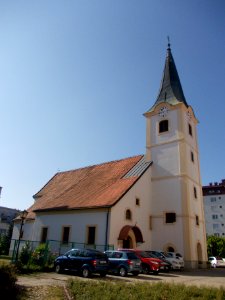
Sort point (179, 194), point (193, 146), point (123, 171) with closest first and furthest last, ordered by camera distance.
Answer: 1. point (179, 194)
2. point (123, 171)
3. point (193, 146)

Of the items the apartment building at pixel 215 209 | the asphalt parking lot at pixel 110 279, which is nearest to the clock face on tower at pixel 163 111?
the asphalt parking lot at pixel 110 279

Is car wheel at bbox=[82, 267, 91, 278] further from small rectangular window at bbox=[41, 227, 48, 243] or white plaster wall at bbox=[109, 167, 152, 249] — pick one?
small rectangular window at bbox=[41, 227, 48, 243]

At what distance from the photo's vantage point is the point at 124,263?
18.3 m

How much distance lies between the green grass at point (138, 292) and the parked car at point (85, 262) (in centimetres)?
458

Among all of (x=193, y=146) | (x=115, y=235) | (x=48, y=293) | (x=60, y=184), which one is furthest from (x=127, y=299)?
(x=60, y=184)

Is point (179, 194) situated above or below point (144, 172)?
below

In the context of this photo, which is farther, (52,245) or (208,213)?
(208,213)

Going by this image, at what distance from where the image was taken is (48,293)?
11.1 m

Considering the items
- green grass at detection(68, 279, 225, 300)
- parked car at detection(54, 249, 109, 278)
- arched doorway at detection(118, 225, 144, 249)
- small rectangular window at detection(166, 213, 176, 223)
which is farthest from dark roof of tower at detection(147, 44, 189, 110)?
green grass at detection(68, 279, 225, 300)

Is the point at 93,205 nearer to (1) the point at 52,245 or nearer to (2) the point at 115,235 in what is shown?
(2) the point at 115,235

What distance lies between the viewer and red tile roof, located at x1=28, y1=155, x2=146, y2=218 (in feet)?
90.3

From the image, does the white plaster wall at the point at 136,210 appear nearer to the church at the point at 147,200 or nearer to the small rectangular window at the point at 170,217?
the church at the point at 147,200

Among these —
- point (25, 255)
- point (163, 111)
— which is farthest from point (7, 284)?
point (163, 111)

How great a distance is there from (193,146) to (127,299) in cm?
2623
